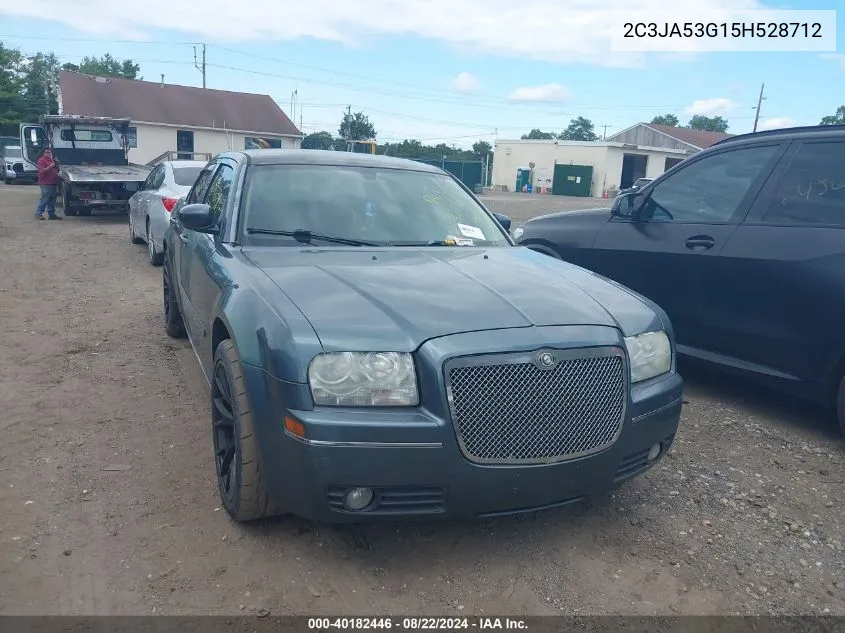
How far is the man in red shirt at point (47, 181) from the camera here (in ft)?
50.8

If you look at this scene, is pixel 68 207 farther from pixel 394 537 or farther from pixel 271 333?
pixel 394 537

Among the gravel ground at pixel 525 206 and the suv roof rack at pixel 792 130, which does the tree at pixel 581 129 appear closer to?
the gravel ground at pixel 525 206

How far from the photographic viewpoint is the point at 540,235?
630cm

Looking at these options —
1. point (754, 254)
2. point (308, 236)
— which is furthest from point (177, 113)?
point (754, 254)

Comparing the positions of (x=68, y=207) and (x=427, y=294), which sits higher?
(x=427, y=294)

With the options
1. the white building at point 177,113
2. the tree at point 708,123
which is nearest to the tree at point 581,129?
the tree at point 708,123

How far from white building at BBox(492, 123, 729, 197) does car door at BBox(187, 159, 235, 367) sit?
42560 mm

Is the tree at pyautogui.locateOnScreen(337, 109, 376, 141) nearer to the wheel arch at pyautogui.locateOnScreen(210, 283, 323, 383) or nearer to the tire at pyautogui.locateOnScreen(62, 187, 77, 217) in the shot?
the tire at pyautogui.locateOnScreen(62, 187, 77, 217)

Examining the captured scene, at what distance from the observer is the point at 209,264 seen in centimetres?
407

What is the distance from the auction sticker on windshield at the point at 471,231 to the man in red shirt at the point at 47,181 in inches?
553

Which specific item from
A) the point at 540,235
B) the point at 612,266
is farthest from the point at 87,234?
the point at 612,266

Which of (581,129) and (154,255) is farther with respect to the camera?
(581,129)

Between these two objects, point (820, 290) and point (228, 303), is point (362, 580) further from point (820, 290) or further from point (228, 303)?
point (820, 290)

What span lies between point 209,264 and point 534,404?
2.20 metres
